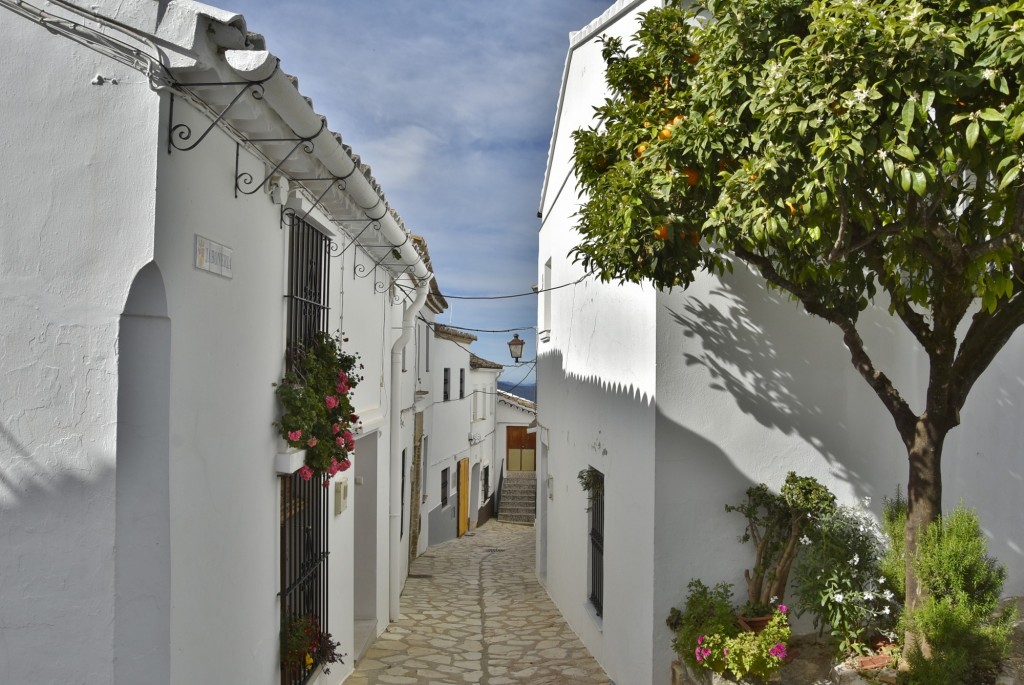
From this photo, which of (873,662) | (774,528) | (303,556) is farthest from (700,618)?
(303,556)

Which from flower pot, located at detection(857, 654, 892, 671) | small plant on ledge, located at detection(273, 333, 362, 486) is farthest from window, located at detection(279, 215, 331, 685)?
flower pot, located at detection(857, 654, 892, 671)

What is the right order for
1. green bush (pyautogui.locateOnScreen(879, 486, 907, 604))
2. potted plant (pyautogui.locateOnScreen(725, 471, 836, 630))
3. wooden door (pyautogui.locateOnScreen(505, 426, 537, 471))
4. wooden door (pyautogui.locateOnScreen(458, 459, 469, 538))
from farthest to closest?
wooden door (pyautogui.locateOnScreen(505, 426, 537, 471)) → wooden door (pyautogui.locateOnScreen(458, 459, 469, 538)) → potted plant (pyautogui.locateOnScreen(725, 471, 836, 630)) → green bush (pyautogui.locateOnScreen(879, 486, 907, 604))

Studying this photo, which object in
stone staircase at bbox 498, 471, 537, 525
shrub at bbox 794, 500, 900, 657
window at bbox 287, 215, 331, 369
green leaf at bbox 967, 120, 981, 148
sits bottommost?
stone staircase at bbox 498, 471, 537, 525

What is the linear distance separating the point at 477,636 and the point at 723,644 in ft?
15.9

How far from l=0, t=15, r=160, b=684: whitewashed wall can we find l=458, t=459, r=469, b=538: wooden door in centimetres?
1926

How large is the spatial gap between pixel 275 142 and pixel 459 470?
60.9 ft

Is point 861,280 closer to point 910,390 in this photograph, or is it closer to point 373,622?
point 910,390

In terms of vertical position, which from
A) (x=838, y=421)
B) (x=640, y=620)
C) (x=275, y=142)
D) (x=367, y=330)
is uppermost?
(x=275, y=142)

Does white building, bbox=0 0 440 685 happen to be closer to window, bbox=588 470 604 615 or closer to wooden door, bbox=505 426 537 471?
window, bbox=588 470 604 615

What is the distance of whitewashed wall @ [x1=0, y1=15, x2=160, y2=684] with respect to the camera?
3.70 meters

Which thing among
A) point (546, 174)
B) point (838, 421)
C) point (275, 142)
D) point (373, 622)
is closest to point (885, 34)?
point (275, 142)

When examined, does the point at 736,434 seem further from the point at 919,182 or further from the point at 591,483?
the point at 919,182

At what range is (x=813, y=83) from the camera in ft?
13.4

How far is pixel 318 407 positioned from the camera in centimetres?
596
